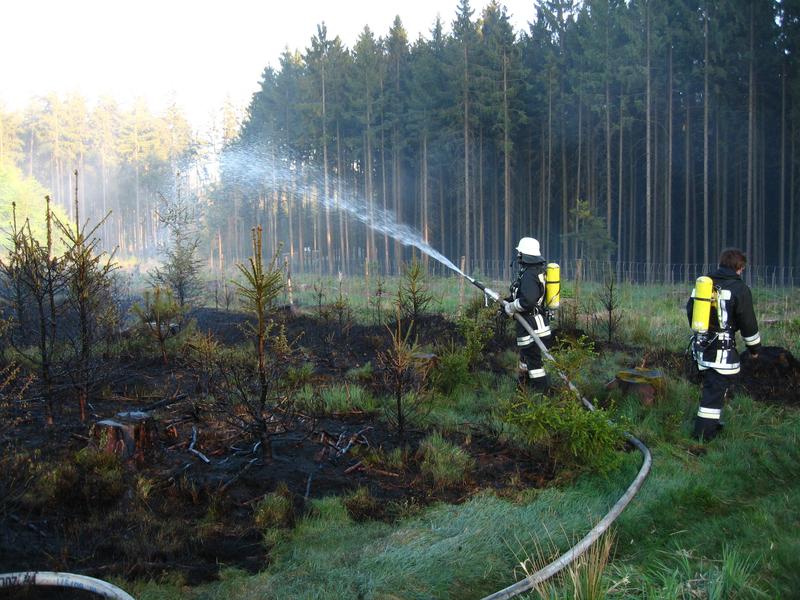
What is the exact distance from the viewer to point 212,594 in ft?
11.5

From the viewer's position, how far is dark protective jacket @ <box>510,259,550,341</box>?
775 cm

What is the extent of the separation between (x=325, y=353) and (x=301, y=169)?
34.1 meters

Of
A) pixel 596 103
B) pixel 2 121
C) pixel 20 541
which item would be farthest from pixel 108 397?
pixel 2 121

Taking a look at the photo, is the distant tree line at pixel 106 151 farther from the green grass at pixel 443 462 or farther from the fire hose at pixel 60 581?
the fire hose at pixel 60 581

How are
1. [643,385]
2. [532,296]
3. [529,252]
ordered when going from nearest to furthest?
[643,385] < [532,296] < [529,252]

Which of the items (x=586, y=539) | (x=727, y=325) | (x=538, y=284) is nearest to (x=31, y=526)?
(x=586, y=539)

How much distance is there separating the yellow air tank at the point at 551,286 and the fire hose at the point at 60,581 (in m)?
6.06

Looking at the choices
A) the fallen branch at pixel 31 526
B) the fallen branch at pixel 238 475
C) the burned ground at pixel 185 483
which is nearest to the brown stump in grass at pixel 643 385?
the burned ground at pixel 185 483

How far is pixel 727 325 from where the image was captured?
248 inches

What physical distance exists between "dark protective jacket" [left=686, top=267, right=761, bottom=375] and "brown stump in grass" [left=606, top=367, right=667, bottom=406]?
3.82 ft

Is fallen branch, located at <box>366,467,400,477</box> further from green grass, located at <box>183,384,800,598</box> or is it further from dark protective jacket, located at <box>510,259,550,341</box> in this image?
dark protective jacket, located at <box>510,259,550,341</box>

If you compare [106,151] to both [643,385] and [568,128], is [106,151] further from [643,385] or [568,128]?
[643,385]

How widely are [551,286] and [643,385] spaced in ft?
5.55

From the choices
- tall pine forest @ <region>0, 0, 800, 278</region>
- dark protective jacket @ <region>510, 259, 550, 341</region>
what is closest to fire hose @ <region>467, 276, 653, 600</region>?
dark protective jacket @ <region>510, 259, 550, 341</region>
